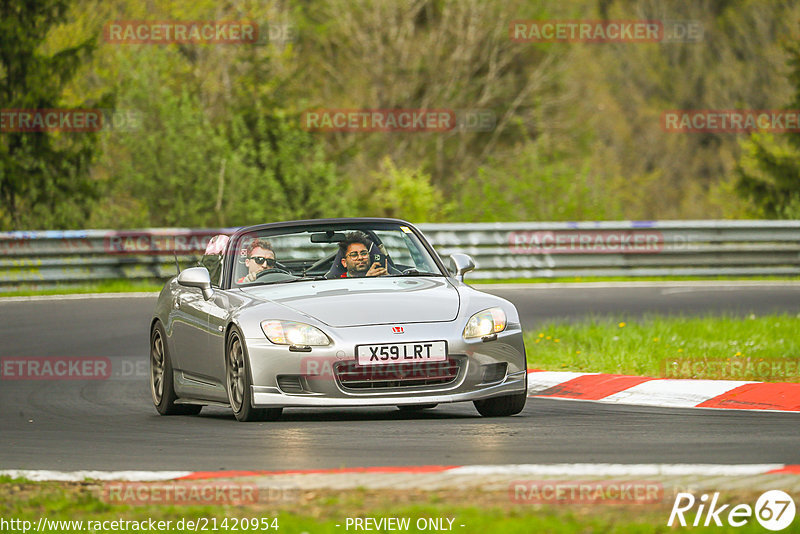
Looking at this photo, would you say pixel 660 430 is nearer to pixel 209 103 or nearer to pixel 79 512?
pixel 79 512

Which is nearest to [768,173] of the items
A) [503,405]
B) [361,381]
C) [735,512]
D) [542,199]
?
[542,199]

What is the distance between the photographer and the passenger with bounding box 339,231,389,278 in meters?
11.0

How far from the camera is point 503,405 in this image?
10.2m

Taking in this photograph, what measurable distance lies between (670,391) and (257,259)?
10.5 feet

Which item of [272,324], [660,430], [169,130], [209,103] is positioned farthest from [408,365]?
[209,103]

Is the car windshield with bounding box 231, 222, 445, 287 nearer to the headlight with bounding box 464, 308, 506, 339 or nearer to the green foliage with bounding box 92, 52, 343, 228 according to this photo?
the headlight with bounding box 464, 308, 506, 339

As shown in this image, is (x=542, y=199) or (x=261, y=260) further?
(x=542, y=199)

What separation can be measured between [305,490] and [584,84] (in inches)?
1649

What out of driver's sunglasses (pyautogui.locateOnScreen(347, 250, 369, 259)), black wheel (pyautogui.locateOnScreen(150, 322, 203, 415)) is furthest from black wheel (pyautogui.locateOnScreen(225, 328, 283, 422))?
driver's sunglasses (pyautogui.locateOnScreen(347, 250, 369, 259))

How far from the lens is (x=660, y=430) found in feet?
29.3

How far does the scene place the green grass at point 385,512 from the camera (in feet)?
18.5

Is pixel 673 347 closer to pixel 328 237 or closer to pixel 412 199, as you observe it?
pixel 328 237

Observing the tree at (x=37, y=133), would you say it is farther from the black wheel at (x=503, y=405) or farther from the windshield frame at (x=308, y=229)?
the black wheel at (x=503, y=405)

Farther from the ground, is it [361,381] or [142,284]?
[361,381]
